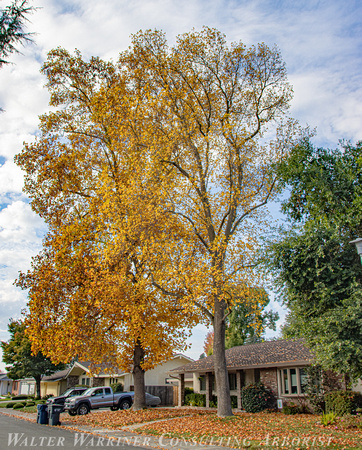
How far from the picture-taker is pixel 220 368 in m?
16.8

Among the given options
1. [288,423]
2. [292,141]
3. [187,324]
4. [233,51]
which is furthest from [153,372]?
[233,51]

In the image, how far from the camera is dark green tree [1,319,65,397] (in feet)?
147

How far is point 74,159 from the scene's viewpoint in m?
20.5

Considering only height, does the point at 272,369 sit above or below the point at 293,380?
above

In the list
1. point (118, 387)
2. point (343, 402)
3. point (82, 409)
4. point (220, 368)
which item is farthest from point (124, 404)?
point (343, 402)

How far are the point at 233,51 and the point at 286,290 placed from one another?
12544 millimetres

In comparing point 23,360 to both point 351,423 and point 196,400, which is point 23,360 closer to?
point 196,400

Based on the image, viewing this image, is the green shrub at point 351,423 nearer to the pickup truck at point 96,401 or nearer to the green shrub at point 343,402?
the green shrub at point 343,402

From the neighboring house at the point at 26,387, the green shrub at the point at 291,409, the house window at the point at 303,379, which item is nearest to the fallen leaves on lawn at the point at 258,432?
the green shrub at the point at 291,409

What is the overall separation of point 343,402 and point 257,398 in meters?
5.99

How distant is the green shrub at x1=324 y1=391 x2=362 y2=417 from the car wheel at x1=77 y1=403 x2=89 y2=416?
16635mm

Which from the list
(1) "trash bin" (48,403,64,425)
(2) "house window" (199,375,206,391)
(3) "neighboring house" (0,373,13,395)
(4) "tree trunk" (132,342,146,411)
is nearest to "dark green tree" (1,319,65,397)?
(2) "house window" (199,375,206,391)

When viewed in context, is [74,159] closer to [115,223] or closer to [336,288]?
[115,223]

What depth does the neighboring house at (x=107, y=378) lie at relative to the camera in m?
38.7
